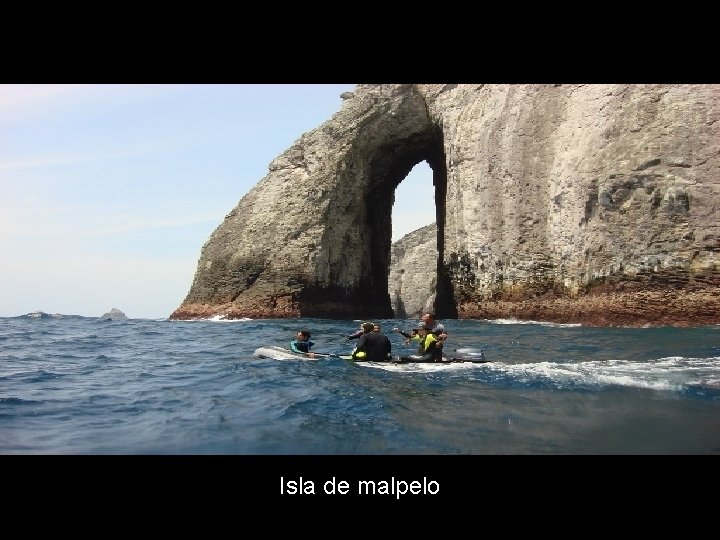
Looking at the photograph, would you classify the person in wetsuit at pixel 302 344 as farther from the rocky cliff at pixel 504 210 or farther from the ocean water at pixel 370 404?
the rocky cliff at pixel 504 210

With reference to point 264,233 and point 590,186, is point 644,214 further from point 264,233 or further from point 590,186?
point 264,233

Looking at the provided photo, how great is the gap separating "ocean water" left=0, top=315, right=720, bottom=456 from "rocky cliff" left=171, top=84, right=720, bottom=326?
871cm

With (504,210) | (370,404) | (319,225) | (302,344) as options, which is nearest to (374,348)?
(302,344)

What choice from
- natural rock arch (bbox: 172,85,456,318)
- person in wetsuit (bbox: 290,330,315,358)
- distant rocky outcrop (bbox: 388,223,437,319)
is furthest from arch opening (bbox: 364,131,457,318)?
person in wetsuit (bbox: 290,330,315,358)

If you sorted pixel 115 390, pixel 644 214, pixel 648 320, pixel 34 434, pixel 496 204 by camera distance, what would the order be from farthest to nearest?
pixel 496 204 < pixel 644 214 < pixel 648 320 < pixel 115 390 < pixel 34 434

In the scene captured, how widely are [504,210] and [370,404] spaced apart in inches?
963

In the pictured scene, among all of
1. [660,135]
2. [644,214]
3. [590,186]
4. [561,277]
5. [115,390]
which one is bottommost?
[115,390]

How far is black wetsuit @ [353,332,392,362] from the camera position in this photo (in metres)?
13.8

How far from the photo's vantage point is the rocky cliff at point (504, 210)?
2348cm

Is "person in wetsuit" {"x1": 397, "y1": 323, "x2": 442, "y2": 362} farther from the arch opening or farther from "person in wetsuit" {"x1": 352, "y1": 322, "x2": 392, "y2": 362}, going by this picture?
the arch opening
